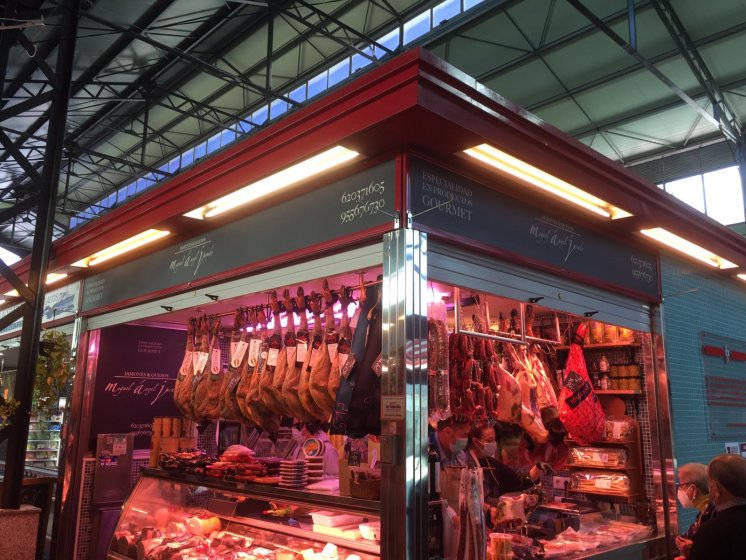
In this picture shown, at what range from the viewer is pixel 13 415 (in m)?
4.98

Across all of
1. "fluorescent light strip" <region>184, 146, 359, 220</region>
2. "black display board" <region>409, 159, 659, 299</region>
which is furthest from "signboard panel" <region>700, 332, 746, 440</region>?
"fluorescent light strip" <region>184, 146, 359, 220</region>

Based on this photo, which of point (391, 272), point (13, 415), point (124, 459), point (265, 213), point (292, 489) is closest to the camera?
point (391, 272)

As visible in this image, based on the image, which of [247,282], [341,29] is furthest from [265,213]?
[341,29]

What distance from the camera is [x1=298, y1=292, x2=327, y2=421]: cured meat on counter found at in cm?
409

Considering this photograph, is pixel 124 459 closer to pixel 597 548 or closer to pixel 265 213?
pixel 265 213

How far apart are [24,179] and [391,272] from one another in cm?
2270

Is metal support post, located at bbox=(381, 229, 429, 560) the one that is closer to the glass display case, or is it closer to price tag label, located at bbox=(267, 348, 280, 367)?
the glass display case

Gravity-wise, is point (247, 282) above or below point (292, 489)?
above

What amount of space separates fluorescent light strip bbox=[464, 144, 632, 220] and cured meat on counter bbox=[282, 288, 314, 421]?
1.72 m

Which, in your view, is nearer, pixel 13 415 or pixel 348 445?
pixel 348 445

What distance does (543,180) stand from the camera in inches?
150

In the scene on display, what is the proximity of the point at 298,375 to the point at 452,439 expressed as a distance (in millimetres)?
1274

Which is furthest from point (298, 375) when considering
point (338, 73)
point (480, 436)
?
point (338, 73)

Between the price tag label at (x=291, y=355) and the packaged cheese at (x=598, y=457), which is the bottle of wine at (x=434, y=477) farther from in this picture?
the packaged cheese at (x=598, y=457)
